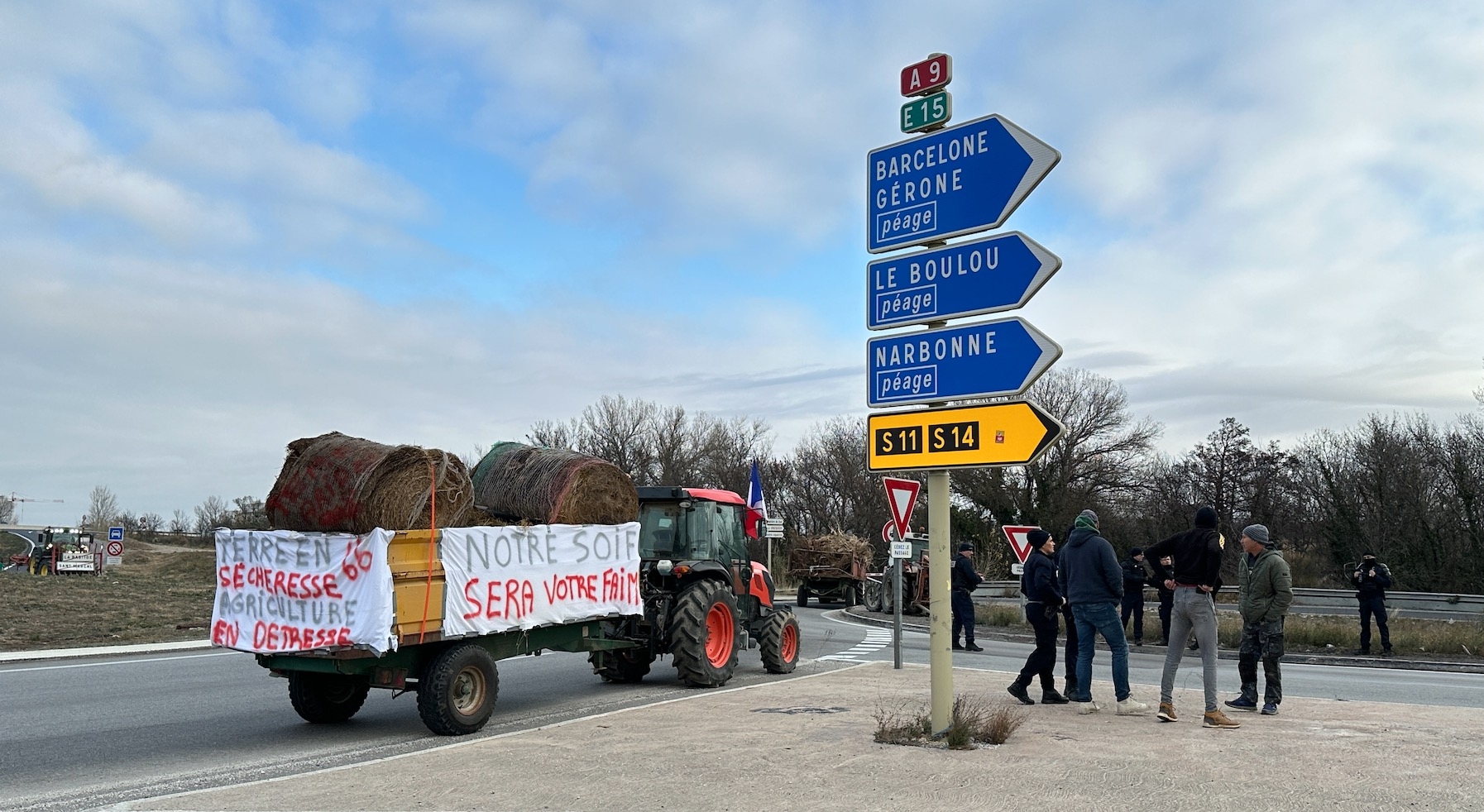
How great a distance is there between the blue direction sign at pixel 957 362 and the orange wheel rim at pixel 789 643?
635cm

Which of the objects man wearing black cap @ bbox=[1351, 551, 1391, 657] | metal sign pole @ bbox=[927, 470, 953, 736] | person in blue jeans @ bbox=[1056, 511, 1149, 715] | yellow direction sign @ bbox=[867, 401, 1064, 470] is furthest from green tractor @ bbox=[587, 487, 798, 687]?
man wearing black cap @ bbox=[1351, 551, 1391, 657]

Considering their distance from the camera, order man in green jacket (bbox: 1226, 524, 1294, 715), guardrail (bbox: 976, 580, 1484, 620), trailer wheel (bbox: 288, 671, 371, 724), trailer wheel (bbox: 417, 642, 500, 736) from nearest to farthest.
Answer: trailer wheel (bbox: 417, 642, 500, 736) → man in green jacket (bbox: 1226, 524, 1294, 715) → trailer wheel (bbox: 288, 671, 371, 724) → guardrail (bbox: 976, 580, 1484, 620)

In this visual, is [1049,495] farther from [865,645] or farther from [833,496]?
[865,645]

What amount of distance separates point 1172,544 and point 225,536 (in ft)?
27.6

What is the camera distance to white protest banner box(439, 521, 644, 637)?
31.1 ft

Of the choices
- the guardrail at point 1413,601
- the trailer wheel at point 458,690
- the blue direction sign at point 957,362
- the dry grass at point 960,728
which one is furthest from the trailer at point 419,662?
the guardrail at point 1413,601

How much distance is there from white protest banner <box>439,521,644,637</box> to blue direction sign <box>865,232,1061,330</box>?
12.9 ft

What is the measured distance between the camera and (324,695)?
10.3m

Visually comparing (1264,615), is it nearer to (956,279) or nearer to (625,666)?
(956,279)

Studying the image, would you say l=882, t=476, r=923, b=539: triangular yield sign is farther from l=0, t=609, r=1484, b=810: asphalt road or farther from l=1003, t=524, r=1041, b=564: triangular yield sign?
l=1003, t=524, r=1041, b=564: triangular yield sign

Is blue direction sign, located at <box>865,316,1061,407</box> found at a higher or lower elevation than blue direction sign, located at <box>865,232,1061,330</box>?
lower

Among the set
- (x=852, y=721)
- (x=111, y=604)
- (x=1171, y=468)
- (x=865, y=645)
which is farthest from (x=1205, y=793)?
(x=1171, y=468)

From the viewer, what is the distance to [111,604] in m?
24.8

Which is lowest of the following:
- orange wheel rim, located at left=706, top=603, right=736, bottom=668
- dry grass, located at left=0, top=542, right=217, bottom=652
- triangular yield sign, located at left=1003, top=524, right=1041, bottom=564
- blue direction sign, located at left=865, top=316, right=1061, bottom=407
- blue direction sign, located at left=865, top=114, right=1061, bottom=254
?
dry grass, located at left=0, top=542, right=217, bottom=652
